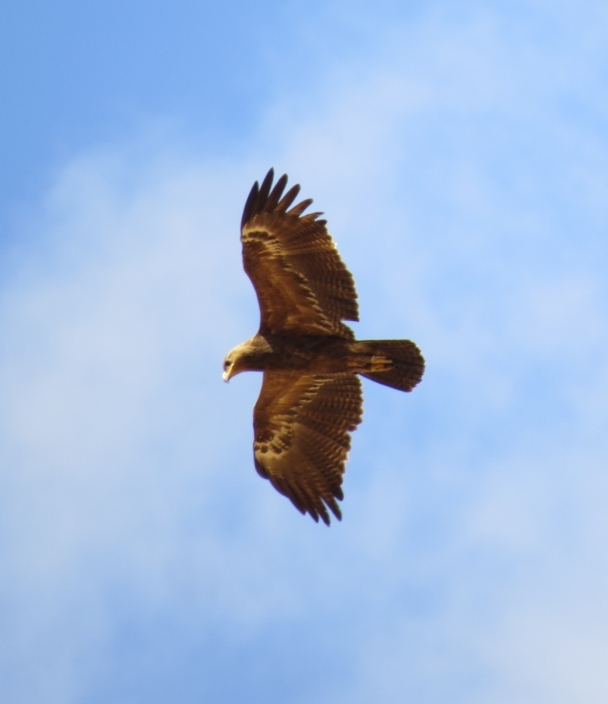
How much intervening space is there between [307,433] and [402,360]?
133cm

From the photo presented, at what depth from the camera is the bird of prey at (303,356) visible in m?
12.2

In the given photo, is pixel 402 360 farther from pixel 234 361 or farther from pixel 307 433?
pixel 234 361

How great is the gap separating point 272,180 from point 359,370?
204 cm

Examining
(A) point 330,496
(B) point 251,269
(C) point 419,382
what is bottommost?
(A) point 330,496

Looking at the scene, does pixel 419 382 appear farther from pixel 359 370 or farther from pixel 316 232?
pixel 316 232

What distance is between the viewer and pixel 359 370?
12.7 meters

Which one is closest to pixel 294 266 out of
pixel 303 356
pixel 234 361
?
pixel 303 356

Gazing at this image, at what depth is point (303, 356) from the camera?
1266 cm

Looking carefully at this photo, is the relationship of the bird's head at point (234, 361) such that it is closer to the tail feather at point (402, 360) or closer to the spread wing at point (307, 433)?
the spread wing at point (307, 433)

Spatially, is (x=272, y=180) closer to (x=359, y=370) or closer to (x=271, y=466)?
(x=359, y=370)

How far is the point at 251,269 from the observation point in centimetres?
1237

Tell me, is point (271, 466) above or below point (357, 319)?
below

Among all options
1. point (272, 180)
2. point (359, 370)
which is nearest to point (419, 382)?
point (359, 370)

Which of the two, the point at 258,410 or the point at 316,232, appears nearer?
the point at 316,232
